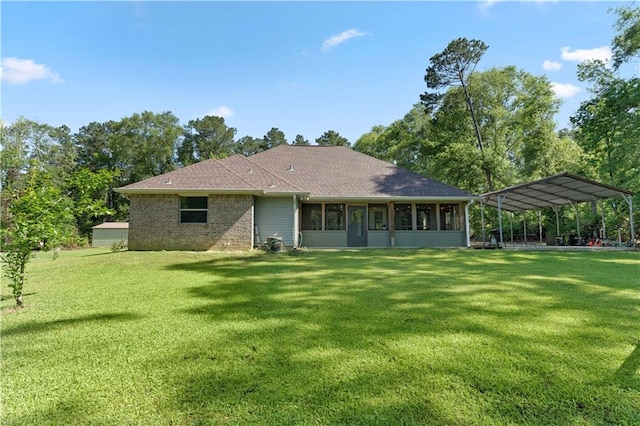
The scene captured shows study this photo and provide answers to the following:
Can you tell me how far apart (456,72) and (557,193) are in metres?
14.9

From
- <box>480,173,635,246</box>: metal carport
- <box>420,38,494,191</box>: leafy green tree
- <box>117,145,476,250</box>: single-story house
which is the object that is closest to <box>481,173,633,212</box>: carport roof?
<box>480,173,635,246</box>: metal carport

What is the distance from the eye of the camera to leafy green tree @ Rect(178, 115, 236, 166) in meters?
44.8

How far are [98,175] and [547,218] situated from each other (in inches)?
1114

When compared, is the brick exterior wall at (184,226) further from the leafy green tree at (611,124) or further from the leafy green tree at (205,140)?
the leafy green tree at (205,140)

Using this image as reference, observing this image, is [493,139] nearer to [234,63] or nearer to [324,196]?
[324,196]

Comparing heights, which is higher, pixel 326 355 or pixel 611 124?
pixel 611 124

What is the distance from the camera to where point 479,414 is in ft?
7.63

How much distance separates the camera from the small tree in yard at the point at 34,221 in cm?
504

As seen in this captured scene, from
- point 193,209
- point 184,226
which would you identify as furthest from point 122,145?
point 184,226

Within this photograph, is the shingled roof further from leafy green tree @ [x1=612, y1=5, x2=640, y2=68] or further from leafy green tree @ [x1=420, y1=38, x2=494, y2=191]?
leafy green tree @ [x1=612, y1=5, x2=640, y2=68]

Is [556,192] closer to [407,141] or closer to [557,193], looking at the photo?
[557,193]

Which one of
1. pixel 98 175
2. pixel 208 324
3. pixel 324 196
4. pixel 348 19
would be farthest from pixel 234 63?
pixel 208 324

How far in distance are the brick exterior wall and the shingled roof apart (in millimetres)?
526

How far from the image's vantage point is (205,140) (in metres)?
45.9
